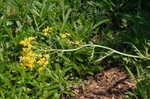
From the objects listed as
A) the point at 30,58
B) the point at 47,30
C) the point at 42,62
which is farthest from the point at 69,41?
the point at 30,58

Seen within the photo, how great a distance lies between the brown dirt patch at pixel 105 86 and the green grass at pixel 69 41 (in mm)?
66

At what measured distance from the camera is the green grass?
2982mm

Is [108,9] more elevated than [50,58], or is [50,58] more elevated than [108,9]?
[108,9]

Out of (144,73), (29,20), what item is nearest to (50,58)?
(29,20)

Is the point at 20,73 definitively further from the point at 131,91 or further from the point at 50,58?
the point at 131,91

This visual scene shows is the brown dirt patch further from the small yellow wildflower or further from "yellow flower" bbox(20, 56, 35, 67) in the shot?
"yellow flower" bbox(20, 56, 35, 67)

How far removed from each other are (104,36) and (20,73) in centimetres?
90

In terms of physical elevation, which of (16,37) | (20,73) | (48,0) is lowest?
(20,73)

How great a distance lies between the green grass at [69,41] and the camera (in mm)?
2982

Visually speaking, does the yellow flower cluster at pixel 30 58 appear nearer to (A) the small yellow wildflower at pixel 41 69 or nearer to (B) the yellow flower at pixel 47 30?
(A) the small yellow wildflower at pixel 41 69

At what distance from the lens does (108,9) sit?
371 cm

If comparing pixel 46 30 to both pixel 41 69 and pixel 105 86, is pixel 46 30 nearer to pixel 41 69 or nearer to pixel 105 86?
pixel 41 69

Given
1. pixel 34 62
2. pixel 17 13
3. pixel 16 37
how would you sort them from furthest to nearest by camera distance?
pixel 17 13, pixel 16 37, pixel 34 62

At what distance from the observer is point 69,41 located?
3238 millimetres
